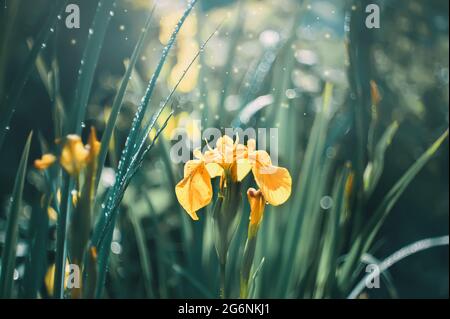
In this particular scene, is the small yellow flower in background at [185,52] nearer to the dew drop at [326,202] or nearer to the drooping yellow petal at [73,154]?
the dew drop at [326,202]

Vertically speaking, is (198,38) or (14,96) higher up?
(198,38)

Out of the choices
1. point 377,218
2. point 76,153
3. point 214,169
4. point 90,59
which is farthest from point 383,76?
point 76,153

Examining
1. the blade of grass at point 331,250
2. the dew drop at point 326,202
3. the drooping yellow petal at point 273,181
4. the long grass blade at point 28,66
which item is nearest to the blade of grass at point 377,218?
the blade of grass at point 331,250

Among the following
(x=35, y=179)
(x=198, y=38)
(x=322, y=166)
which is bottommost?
(x=322, y=166)

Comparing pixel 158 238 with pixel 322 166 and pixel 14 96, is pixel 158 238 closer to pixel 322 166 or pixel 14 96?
pixel 322 166

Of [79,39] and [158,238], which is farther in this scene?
[79,39]

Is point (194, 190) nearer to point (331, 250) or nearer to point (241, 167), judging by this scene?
point (241, 167)
